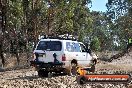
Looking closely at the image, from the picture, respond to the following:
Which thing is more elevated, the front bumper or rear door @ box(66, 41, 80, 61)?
rear door @ box(66, 41, 80, 61)

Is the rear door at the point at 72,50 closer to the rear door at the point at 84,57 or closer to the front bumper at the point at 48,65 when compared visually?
Result: the rear door at the point at 84,57

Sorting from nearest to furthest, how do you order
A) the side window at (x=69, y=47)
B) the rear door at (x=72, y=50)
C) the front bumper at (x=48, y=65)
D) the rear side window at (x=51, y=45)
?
the front bumper at (x=48, y=65) → the rear side window at (x=51, y=45) → the rear door at (x=72, y=50) → the side window at (x=69, y=47)

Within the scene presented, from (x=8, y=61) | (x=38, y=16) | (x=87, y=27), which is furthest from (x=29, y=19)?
(x=87, y=27)

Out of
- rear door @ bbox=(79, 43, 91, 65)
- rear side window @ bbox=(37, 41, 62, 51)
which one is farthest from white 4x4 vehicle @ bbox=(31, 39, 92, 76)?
rear door @ bbox=(79, 43, 91, 65)

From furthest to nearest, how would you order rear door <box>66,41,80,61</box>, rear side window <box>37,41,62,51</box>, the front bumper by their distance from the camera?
rear door <box>66,41,80,61</box>, rear side window <box>37,41,62,51</box>, the front bumper

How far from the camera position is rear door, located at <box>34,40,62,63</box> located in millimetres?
20844

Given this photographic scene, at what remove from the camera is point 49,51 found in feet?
68.7

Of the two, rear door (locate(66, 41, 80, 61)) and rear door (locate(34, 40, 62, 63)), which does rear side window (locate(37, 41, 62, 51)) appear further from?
rear door (locate(66, 41, 80, 61))

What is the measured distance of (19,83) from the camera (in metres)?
17.8

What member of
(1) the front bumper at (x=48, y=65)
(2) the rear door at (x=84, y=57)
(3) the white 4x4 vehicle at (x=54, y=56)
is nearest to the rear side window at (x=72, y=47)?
(3) the white 4x4 vehicle at (x=54, y=56)

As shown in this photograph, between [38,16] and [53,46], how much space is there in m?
21.1

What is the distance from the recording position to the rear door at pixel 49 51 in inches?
821

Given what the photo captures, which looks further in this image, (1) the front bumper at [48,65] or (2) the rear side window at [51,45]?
(2) the rear side window at [51,45]

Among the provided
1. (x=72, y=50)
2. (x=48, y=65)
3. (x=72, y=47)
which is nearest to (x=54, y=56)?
(x=48, y=65)
